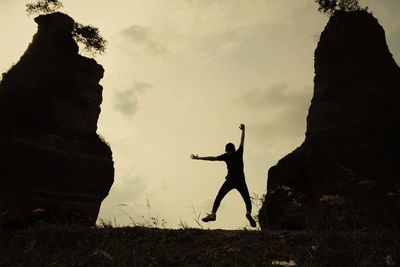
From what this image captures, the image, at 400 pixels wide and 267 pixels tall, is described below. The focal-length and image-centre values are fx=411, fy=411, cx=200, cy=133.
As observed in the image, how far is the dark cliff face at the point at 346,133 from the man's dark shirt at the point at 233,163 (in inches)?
241

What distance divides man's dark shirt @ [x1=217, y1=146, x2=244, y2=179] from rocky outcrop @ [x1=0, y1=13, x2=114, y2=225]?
12.8 metres

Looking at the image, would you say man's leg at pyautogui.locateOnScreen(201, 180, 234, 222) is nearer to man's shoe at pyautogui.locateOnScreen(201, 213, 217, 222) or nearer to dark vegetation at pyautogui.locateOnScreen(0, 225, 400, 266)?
man's shoe at pyautogui.locateOnScreen(201, 213, 217, 222)

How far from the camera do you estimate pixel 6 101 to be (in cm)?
2355

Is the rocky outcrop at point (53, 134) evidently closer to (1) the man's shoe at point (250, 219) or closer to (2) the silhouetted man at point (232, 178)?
(2) the silhouetted man at point (232, 178)

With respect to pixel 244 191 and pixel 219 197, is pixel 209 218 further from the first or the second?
pixel 244 191

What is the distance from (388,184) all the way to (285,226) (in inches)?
173

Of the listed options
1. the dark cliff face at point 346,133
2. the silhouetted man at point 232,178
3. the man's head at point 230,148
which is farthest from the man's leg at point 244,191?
the dark cliff face at point 346,133

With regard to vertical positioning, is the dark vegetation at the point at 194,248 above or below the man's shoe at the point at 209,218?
below

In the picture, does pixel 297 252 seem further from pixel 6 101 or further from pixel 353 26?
pixel 6 101

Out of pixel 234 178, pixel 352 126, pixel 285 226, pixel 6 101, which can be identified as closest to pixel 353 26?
pixel 352 126

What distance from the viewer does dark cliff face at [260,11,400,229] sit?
1627 cm

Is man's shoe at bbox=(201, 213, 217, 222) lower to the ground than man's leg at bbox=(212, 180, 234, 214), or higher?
lower

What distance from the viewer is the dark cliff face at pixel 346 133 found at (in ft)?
53.4

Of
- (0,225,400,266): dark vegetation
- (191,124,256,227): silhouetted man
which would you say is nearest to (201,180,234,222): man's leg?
(191,124,256,227): silhouetted man
